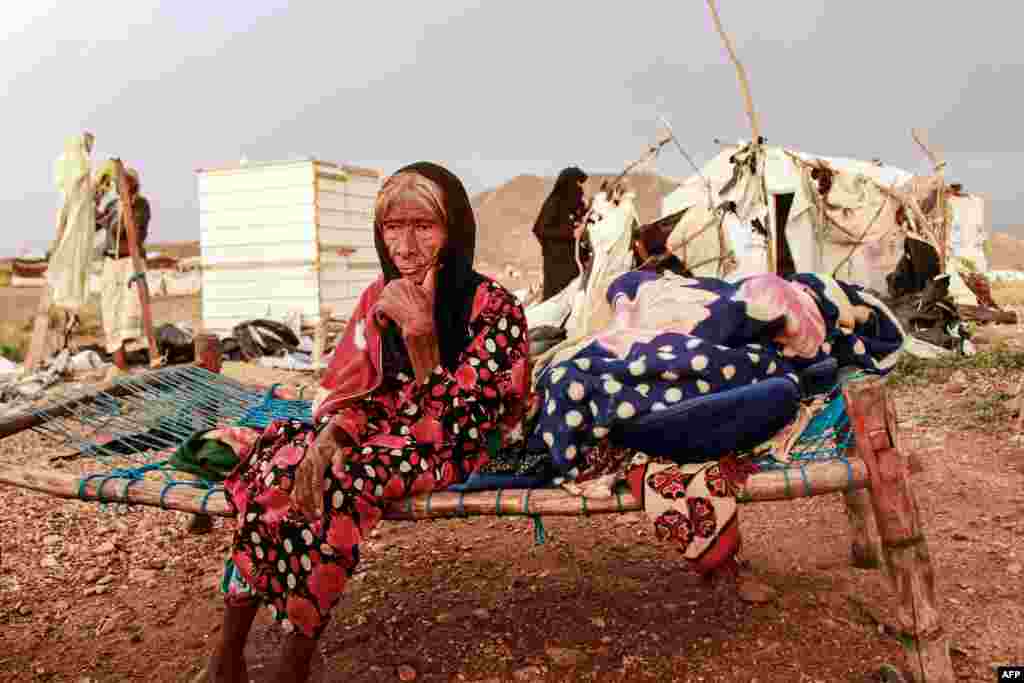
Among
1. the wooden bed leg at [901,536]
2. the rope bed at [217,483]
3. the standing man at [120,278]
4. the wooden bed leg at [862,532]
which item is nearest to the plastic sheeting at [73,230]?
the standing man at [120,278]

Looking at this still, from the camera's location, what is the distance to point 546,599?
112 inches

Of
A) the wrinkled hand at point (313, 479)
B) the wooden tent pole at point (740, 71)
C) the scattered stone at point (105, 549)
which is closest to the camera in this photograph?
the wrinkled hand at point (313, 479)

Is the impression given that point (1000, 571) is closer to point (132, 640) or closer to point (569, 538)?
point (569, 538)

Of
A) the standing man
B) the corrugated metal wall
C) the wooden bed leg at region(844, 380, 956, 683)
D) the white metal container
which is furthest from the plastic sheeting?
the wooden bed leg at region(844, 380, 956, 683)

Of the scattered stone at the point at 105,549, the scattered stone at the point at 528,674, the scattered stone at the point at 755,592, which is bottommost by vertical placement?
the scattered stone at the point at 105,549

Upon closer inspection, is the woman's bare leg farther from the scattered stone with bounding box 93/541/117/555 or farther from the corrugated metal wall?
the corrugated metal wall

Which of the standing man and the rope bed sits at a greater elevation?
the standing man

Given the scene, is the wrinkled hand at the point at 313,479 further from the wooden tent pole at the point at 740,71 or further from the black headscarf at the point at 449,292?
the wooden tent pole at the point at 740,71

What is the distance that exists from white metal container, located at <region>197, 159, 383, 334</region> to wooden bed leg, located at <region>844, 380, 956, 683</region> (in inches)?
333

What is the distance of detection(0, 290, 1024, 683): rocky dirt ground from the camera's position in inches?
93.5

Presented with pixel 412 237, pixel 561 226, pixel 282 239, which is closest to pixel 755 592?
pixel 412 237

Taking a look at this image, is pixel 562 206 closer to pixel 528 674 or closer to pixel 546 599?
pixel 546 599

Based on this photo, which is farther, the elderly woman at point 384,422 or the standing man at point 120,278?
the standing man at point 120,278

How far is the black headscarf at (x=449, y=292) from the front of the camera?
2.27m
